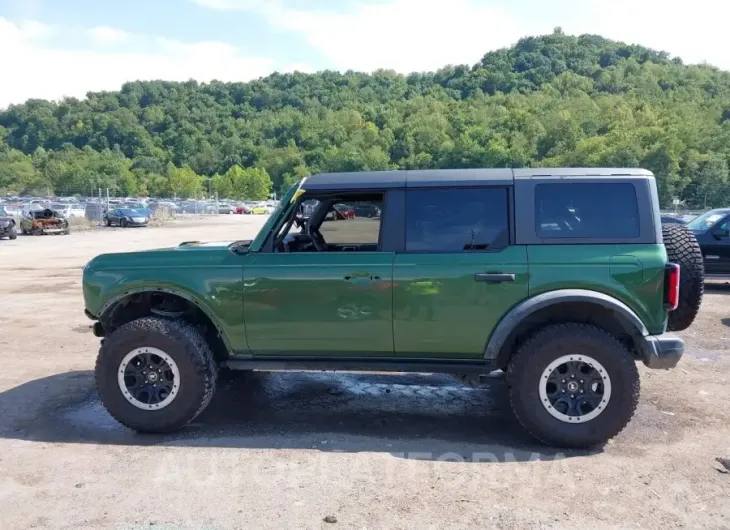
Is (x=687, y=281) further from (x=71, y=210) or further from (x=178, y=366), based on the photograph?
(x=71, y=210)

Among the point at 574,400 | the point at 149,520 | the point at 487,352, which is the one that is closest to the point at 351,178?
the point at 487,352

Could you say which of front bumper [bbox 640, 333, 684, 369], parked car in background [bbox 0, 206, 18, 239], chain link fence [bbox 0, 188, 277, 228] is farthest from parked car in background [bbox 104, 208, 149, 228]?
front bumper [bbox 640, 333, 684, 369]

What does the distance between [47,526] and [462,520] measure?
7.65 feet

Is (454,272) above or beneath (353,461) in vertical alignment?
above

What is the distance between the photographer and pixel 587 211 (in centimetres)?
455

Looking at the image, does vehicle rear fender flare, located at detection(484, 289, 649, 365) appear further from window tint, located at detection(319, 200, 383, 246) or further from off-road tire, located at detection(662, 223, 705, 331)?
window tint, located at detection(319, 200, 383, 246)

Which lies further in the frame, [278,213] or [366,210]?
[366,210]

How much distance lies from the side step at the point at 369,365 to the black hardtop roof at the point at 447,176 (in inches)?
53.1

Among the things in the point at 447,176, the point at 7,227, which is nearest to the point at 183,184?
the point at 7,227

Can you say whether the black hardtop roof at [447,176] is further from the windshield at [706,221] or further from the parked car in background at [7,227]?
the parked car in background at [7,227]

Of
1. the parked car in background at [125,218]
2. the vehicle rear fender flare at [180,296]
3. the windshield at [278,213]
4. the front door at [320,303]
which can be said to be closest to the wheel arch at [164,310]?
the vehicle rear fender flare at [180,296]

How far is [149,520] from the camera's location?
11.4ft

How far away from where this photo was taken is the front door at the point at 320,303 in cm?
460

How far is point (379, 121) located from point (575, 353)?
12047 cm
